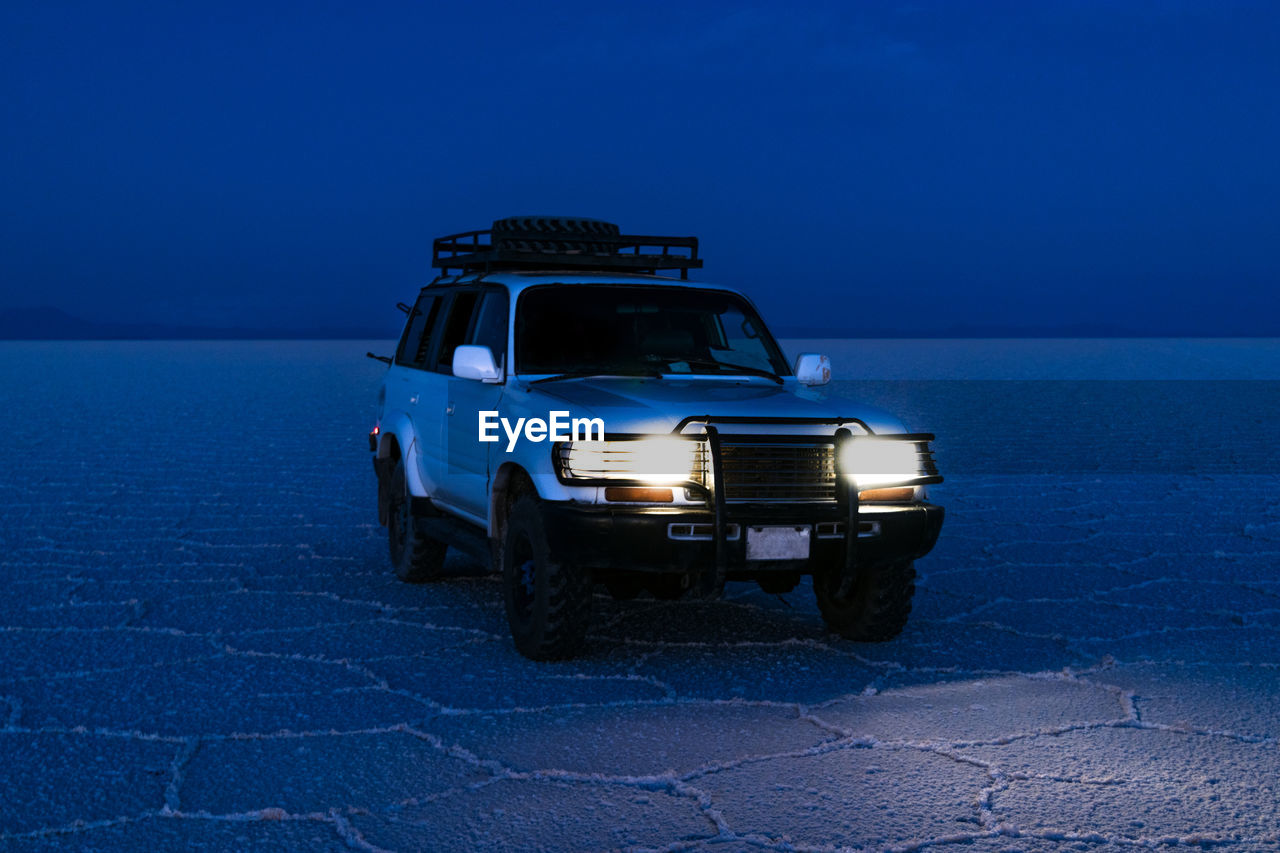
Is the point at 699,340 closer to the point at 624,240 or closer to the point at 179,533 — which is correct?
the point at 624,240

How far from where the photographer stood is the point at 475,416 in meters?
7.51

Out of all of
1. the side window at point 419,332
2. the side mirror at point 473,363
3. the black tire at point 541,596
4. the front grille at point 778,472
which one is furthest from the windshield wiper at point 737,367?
the side window at point 419,332

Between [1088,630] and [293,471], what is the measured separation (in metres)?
Answer: 9.65

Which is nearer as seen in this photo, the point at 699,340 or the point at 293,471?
the point at 699,340

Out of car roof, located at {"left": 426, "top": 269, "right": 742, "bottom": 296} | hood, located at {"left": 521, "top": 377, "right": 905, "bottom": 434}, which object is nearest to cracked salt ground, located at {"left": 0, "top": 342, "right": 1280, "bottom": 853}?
hood, located at {"left": 521, "top": 377, "right": 905, "bottom": 434}

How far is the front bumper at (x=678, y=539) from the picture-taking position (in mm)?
6133

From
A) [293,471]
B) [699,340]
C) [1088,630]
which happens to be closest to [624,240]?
[699,340]

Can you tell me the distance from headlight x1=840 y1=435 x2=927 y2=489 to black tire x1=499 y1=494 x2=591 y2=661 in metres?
1.33

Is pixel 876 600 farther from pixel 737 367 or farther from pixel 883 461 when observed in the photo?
pixel 737 367

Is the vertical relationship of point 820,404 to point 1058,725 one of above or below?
above

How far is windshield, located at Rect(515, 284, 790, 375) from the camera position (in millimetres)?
7582

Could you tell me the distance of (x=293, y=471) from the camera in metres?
15.0

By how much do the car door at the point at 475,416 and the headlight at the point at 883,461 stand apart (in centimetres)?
179

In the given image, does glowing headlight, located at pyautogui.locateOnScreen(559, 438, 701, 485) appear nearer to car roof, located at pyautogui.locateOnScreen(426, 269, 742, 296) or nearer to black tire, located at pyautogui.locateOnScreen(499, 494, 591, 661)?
black tire, located at pyautogui.locateOnScreen(499, 494, 591, 661)
